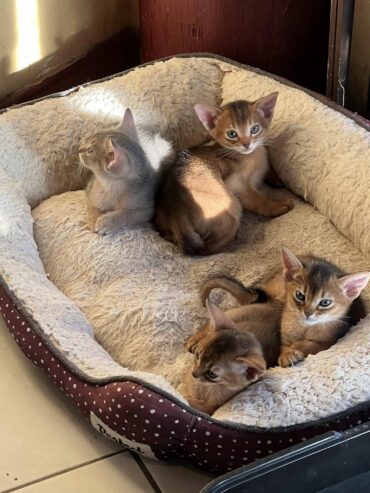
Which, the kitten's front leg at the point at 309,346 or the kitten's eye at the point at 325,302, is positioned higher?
the kitten's eye at the point at 325,302

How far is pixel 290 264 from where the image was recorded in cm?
160

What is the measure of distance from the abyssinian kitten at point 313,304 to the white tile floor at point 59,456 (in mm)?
323

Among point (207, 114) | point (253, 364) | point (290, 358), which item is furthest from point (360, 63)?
point (253, 364)

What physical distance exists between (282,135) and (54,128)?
0.61 m

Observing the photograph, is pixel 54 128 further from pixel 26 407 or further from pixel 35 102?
pixel 26 407

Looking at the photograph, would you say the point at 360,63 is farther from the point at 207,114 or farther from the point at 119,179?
the point at 119,179

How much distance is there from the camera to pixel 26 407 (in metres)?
1.65

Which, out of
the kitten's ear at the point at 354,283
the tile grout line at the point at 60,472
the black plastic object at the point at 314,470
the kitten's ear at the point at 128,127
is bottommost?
the tile grout line at the point at 60,472

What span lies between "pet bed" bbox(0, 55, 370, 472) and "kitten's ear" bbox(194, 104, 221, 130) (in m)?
0.14

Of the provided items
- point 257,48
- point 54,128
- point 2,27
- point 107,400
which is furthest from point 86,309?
point 2,27

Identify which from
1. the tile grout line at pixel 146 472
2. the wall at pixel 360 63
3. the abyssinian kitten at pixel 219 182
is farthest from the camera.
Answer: the wall at pixel 360 63

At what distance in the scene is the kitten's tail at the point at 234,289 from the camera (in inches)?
67.9

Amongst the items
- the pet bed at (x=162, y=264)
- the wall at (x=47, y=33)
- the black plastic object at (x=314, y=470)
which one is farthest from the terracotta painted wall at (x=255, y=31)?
the black plastic object at (x=314, y=470)

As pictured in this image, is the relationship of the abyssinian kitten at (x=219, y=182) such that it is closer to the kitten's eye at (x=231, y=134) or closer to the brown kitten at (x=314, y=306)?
the kitten's eye at (x=231, y=134)
